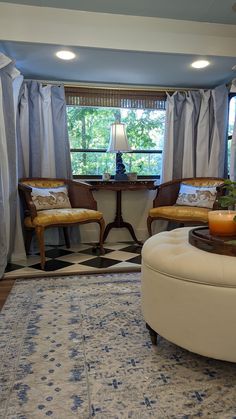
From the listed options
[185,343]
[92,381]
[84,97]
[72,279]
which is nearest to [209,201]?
[72,279]

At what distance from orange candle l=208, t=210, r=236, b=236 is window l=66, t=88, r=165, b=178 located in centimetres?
247

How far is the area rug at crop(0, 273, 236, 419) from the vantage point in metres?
1.11

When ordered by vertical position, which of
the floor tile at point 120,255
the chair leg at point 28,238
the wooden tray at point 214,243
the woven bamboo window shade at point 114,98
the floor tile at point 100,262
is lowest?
the floor tile at point 120,255

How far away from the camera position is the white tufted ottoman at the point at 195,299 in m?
1.17

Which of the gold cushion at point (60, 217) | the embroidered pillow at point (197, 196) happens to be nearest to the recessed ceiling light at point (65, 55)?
the gold cushion at point (60, 217)

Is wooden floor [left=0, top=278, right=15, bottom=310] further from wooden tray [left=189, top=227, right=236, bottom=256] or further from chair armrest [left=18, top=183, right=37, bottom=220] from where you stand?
wooden tray [left=189, top=227, right=236, bottom=256]

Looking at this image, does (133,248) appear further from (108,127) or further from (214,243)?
(214,243)

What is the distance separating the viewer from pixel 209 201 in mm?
3217

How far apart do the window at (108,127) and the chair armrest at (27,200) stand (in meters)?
0.97

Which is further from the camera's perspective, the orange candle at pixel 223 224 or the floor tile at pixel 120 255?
the floor tile at pixel 120 255

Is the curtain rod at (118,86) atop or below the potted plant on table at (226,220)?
atop

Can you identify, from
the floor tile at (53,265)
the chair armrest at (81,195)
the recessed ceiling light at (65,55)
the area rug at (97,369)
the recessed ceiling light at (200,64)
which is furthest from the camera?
the chair armrest at (81,195)

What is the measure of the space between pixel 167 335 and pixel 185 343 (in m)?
0.09

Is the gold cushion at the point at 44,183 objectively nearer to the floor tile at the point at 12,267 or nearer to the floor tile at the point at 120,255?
the floor tile at the point at 12,267
